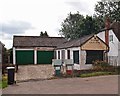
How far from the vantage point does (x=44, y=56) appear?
40750 mm

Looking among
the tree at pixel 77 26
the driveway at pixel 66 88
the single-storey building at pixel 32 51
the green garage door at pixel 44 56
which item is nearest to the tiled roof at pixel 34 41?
the single-storey building at pixel 32 51

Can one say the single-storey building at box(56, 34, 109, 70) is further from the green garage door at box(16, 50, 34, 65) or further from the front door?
the green garage door at box(16, 50, 34, 65)

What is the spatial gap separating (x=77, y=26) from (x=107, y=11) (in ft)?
26.9

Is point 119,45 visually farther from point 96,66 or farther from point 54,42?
point 54,42

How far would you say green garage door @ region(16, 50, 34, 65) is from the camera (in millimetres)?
39400

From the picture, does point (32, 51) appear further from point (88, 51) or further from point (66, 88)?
point (66, 88)

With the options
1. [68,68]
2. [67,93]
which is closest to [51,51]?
[68,68]

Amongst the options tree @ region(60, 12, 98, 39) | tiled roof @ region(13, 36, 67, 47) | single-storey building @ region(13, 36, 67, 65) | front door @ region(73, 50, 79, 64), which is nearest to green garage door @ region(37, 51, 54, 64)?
single-storey building @ region(13, 36, 67, 65)

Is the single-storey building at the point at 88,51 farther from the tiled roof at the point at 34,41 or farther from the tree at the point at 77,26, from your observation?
the tree at the point at 77,26

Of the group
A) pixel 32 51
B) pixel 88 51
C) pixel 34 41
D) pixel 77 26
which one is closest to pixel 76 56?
pixel 88 51

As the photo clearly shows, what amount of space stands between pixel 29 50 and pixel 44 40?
499 cm

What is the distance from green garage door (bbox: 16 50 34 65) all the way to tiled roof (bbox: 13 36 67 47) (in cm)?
122

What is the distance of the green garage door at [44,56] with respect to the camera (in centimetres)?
4038

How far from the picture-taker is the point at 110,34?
109 ft
